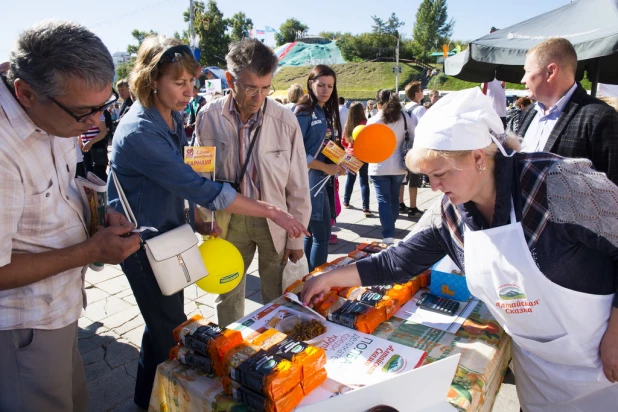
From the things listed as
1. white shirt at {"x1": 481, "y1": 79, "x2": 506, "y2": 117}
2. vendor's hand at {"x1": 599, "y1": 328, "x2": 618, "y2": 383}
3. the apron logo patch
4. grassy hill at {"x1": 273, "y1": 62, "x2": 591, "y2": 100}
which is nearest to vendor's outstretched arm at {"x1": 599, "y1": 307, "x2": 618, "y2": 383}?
vendor's hand at {"x1": 599, "y1": 328, "x2": 618, "y2": 383}

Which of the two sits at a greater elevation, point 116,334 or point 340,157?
point 340,157

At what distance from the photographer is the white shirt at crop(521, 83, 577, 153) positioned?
267 cm

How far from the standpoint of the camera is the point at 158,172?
64.9 inches

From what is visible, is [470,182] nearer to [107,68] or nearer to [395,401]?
[395,401]

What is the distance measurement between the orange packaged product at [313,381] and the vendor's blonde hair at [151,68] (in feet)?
4.29

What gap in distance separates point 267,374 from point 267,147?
4.41 feet

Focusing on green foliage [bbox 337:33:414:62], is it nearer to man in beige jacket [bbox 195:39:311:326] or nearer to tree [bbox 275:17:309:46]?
tree [bbox 275:17:309:46]

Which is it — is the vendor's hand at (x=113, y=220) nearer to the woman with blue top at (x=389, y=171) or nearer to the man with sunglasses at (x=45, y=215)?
the man with sunglasses at (x=45, y=215)

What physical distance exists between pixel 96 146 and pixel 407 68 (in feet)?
174

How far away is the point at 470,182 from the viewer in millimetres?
1288

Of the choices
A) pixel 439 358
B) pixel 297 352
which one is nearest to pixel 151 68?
pixel 297 352

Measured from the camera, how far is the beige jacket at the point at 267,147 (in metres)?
2.15

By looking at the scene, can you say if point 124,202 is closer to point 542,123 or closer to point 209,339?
point 209,339

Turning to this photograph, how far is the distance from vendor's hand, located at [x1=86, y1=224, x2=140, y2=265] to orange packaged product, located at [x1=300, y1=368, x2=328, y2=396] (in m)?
0.71
